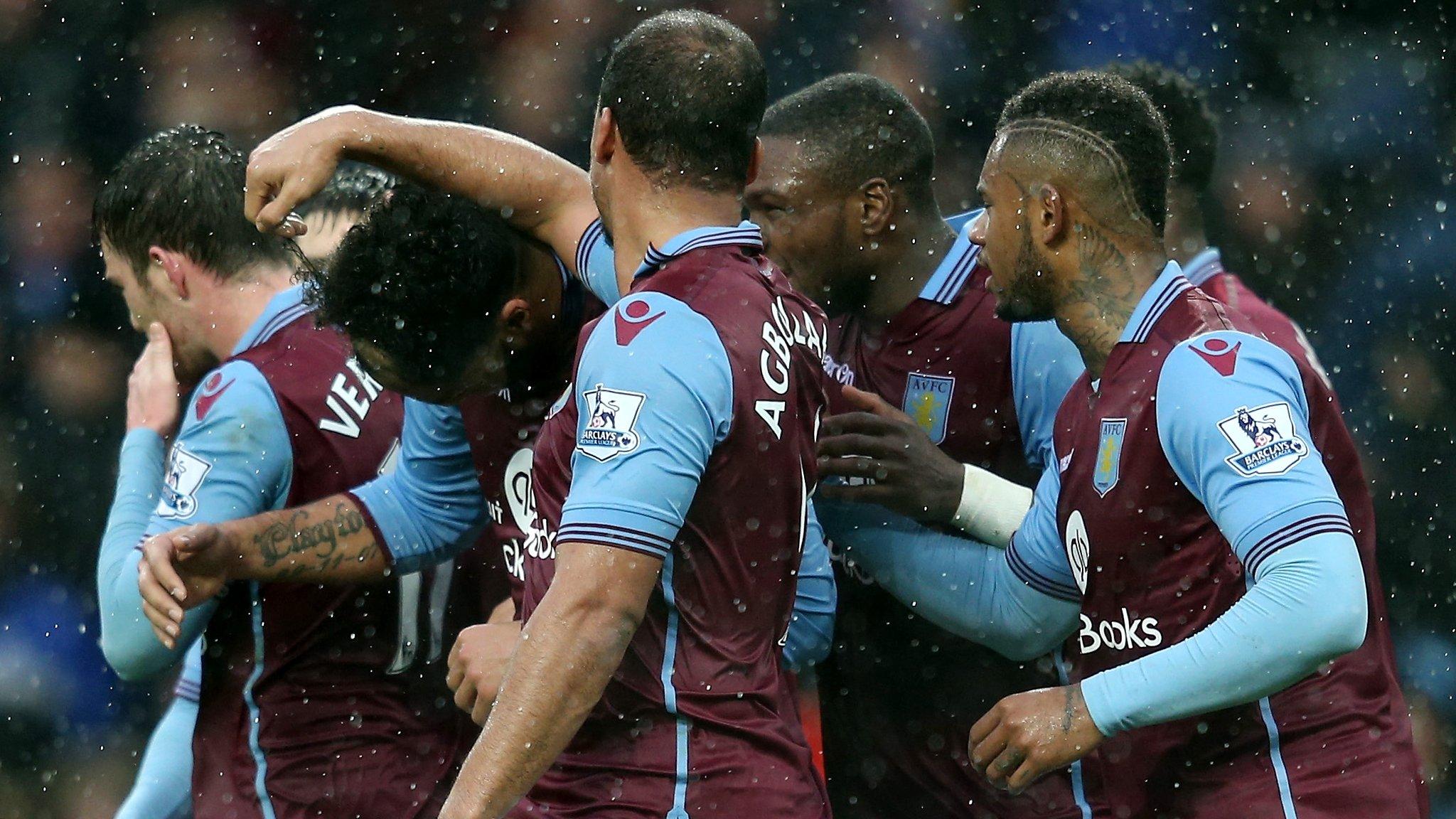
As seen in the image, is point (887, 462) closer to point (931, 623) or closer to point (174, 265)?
point (931, 623)

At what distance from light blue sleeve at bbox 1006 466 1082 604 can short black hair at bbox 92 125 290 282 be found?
173cm

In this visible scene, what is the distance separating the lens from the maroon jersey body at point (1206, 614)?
8.43ft

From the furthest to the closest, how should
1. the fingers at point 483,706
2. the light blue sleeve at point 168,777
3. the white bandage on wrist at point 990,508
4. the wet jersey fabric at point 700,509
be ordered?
1. the light blue sleeve at point 168,777
2. the white bandage on wrist at point 990,508
3. the fingers at point 483,706
4. the wet jersey fabric at point 700,509

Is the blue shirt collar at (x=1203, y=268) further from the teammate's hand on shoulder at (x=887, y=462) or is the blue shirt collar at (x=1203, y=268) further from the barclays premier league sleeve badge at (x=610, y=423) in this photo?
the barclays premier league sleeve badge at (x=610, y=423)

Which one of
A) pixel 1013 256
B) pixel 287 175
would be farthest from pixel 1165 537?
pixel 287 175

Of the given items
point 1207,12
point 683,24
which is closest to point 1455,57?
point 1207,12

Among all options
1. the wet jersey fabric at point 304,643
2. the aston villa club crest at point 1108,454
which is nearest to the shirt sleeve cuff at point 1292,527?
the aston villa club crest at point 1108,454

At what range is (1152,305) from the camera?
8.74 ft

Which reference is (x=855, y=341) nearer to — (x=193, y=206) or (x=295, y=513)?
(x=295, y=513)

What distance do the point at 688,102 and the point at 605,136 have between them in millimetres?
150

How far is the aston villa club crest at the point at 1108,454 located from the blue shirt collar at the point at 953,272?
0.75m

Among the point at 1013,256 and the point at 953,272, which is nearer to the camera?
the point at 1013,256

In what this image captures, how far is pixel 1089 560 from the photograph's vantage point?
2.73 meters

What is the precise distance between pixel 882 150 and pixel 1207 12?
137 inches
